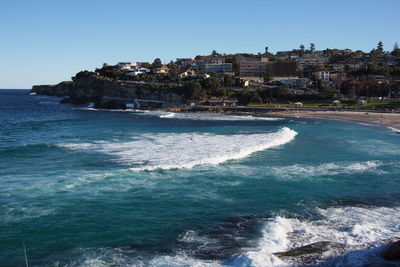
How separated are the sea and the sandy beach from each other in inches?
929

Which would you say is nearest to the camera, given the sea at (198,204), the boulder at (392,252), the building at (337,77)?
the boulder at (392,252)

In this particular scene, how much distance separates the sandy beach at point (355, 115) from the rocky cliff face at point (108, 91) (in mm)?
32488

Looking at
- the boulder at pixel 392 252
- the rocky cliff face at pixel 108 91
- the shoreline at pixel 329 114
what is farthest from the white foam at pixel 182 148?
the rocky cliff face at pixel 108 91

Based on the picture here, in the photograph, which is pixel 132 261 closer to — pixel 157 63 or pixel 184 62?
pixel 157 63

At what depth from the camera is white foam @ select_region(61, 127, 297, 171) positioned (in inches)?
1169

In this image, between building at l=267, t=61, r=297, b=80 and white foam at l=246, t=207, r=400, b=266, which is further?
building at l=267, t=61, r=297, b=80

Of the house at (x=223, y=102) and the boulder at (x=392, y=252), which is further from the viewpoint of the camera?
the house at (x=223, y=102)

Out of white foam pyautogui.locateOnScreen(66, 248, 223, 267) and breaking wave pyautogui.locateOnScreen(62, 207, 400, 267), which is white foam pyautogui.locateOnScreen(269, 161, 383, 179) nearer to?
breaking wave pyautogui.locateOnScreen(62, 207, 400, 267)

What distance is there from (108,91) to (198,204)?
306 feet

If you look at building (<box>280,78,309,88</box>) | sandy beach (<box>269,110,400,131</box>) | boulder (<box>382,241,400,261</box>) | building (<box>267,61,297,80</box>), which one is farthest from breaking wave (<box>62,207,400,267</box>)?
building (<box>267,61,297,80</box>)

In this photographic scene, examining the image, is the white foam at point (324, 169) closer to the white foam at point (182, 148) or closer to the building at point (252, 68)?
the white foam at point (182, 148)

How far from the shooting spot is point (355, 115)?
6706 centimetres

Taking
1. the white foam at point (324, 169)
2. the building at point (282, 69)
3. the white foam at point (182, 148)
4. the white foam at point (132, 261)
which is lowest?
the white foam at point (132, 261)

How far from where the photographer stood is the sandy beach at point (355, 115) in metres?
59.2
